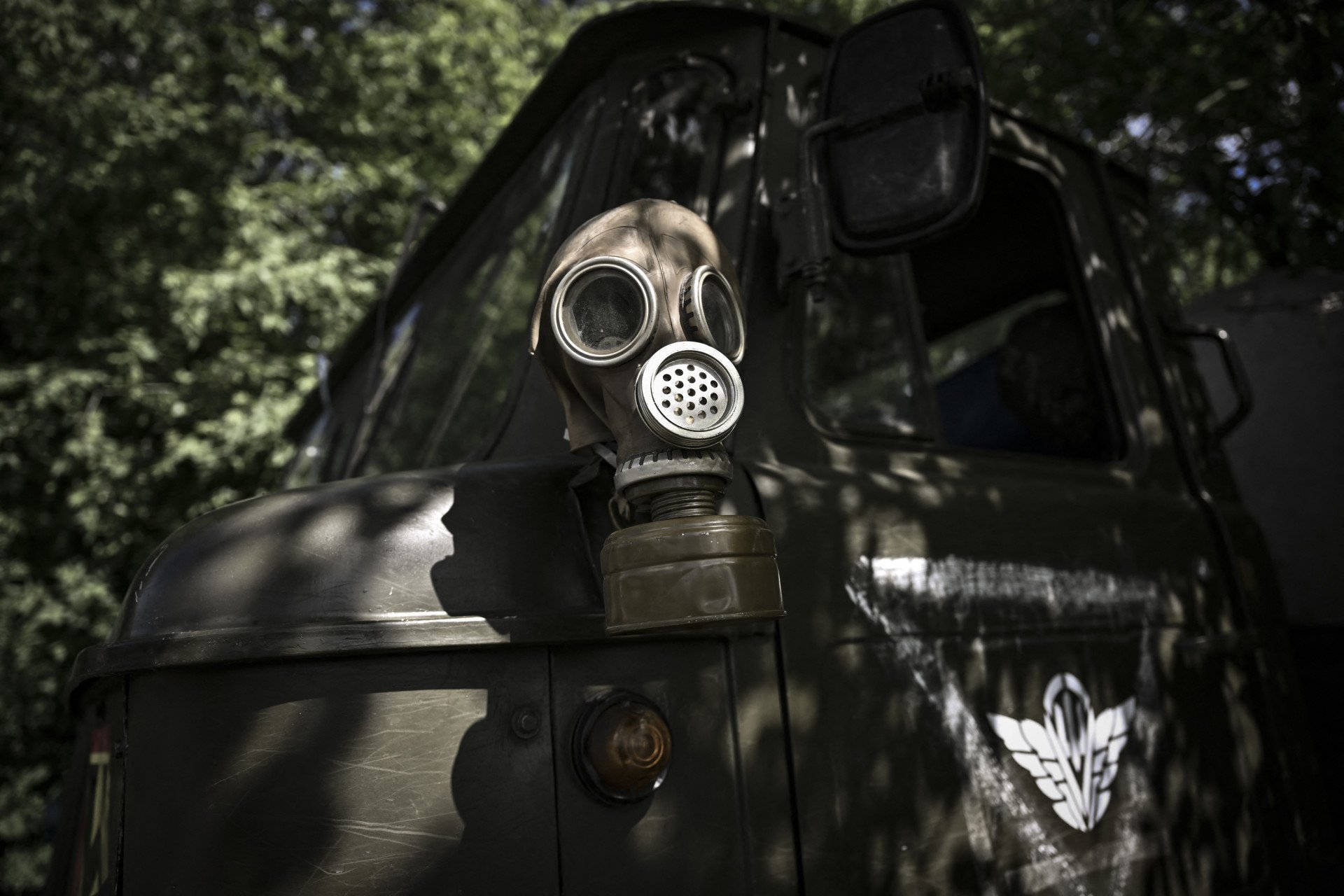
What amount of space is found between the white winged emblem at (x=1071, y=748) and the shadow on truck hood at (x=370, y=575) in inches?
32.4

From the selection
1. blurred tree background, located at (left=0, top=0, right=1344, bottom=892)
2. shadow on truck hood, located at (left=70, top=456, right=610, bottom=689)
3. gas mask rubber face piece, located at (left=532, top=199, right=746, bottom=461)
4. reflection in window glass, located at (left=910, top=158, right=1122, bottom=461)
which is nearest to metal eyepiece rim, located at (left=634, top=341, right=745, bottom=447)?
gas mask rubber face piece, located at (left=532, top=199, right=746, bottom=461)

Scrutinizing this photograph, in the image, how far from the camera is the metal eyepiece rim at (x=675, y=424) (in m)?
1.21

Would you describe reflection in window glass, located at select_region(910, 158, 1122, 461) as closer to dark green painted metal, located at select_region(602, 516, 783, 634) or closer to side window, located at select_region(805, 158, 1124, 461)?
side window, located at select_region(805, 158, 1124, 461)

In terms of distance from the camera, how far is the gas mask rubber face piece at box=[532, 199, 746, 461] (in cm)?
123

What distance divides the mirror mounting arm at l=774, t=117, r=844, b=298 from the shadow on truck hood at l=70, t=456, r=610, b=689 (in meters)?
0.54

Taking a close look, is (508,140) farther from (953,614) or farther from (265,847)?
Answer: (265,847)

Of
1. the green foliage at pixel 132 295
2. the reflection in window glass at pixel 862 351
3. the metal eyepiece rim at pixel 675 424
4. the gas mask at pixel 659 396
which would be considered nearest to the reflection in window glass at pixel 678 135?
the reflection in window glass at pixel 862 351

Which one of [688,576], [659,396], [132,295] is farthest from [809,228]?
[132,295]

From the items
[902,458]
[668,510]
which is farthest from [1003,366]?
[668,510]

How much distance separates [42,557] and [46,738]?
128cm

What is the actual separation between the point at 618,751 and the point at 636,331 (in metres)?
0.53

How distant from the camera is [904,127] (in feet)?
5.46

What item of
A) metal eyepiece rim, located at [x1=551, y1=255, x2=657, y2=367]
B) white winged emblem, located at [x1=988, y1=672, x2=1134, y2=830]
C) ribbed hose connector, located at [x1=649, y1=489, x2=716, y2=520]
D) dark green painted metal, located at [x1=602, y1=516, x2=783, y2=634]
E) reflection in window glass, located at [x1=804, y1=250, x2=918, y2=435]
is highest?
reflection in window glass, located at [x1=804, y1=250, x2=918, y2=435]

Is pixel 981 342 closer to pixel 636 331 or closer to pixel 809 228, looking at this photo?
pixel 809 228
